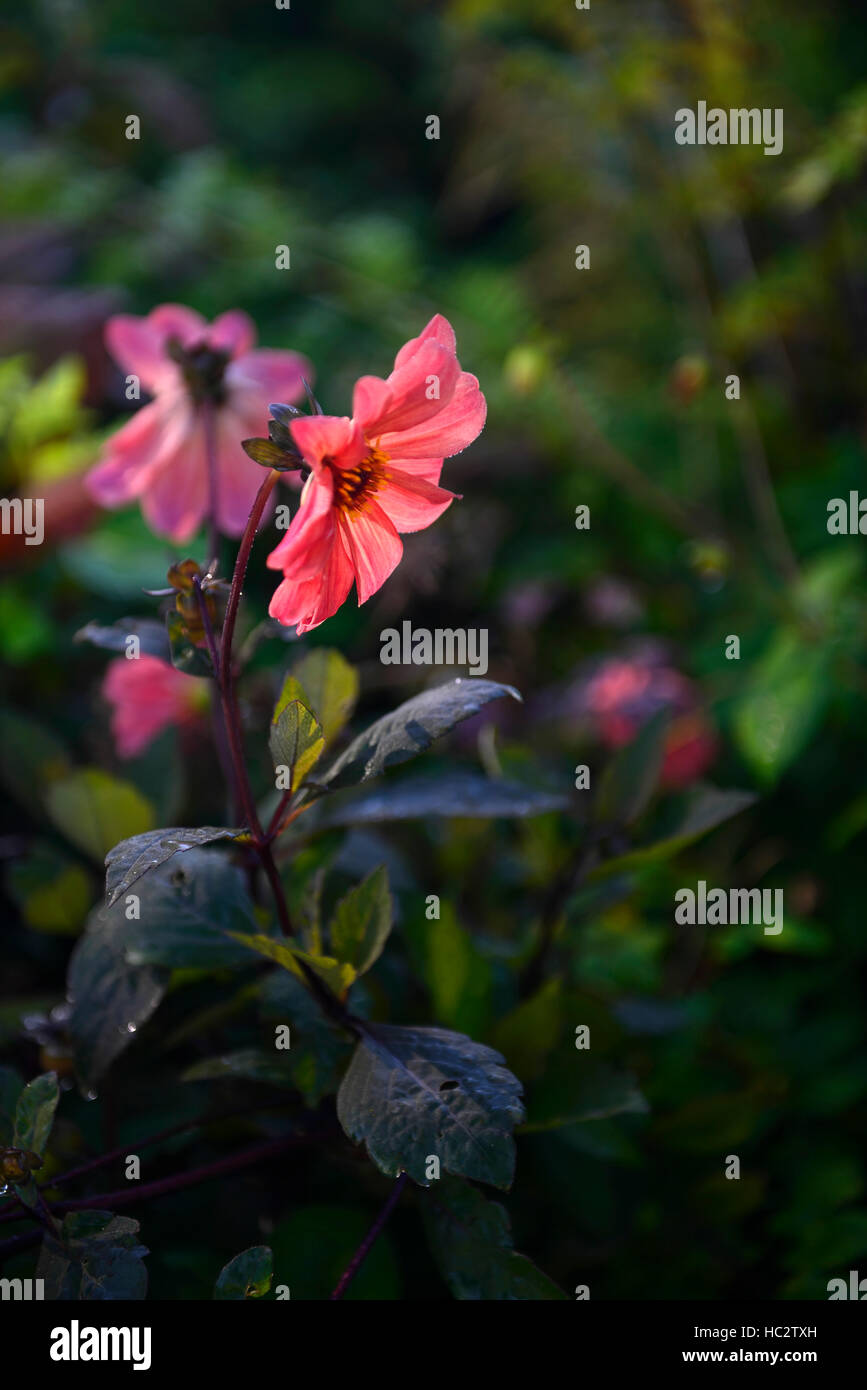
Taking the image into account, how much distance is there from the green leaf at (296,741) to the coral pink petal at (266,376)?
333 mm

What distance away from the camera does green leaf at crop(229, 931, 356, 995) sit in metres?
0.48

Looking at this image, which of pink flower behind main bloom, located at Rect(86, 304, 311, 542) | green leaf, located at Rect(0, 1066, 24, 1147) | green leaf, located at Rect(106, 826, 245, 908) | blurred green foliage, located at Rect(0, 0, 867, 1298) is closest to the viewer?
green leaf, located at Rect(106, 826, 245, 908)

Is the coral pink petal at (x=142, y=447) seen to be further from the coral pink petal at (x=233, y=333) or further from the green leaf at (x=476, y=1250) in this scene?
the green leaf at (x=476, y=1250)

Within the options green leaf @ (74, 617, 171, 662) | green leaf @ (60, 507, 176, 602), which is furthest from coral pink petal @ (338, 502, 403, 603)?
green leaf @ (60, 507, 176, 602)

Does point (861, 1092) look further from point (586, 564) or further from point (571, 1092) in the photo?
point (586, 564)

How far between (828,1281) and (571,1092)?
0.21 m

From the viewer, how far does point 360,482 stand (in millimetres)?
496

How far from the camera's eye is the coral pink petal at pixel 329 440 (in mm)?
422

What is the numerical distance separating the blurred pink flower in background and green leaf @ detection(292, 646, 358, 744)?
1.71ft

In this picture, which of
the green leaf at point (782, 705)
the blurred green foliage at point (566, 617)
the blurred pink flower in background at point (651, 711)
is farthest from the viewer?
the blurred pink flower in background at point (651, 711)

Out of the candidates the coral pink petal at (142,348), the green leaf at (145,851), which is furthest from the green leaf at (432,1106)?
the coral pink petal at (142,348)

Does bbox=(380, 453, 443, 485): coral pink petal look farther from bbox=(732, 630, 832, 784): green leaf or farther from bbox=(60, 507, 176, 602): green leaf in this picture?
bbox=(60, 507, 176, 602): green leaf

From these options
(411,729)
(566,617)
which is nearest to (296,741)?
(411,729)

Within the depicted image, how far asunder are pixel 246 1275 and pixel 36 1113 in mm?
117
